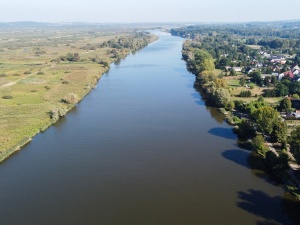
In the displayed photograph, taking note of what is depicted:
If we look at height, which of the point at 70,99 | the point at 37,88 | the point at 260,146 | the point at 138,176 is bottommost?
the point at 138,176

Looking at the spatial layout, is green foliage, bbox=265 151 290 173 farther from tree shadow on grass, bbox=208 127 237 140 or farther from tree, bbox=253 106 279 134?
tree shadow on grass, bbox=208 127 237 140

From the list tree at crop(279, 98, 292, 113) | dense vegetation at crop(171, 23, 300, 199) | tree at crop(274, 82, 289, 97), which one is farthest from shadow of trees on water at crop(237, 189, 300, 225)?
tree at crop(274, 82, 289, 97)

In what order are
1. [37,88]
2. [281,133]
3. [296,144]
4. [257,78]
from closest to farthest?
[296,144] < [281,133] < [37,88] < [257,78]

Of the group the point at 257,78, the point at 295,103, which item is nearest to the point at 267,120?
the point at 295,103

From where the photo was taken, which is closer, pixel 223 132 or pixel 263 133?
pixel 263 133

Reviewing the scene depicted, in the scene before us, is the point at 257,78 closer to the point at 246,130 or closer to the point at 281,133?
the point at 246,130
